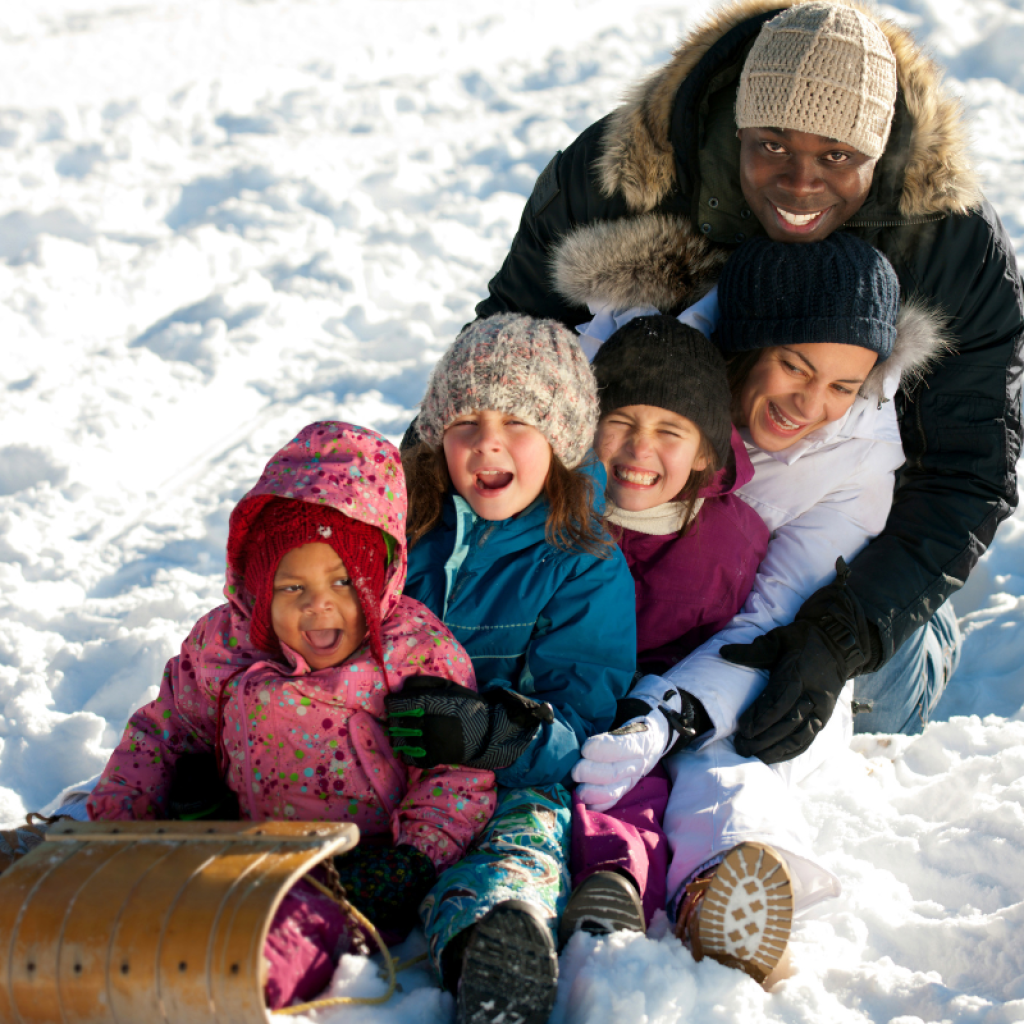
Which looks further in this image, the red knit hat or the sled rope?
the red knit hat

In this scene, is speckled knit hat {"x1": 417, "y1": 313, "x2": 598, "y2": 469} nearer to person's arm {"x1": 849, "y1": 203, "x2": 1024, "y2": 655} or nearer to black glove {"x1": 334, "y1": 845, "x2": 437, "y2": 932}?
person's arm {"x1": 849, "y1": 203, "x2": 1024, "y2": 655}

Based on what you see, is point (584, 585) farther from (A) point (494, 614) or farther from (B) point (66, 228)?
(B) point (66, 228)

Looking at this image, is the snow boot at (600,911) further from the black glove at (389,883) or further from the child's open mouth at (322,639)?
the child's open mouth at (322,639)

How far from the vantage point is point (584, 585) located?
2225mm

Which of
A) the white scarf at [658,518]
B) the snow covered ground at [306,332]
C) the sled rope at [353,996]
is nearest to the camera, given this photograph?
the sled rope at [353,996]

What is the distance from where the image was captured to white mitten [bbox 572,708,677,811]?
6.69 ft

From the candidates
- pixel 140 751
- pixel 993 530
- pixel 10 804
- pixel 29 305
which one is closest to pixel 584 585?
pixel 140 751

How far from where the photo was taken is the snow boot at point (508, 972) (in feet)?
5.08

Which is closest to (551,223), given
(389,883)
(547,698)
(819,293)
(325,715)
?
(819,293)

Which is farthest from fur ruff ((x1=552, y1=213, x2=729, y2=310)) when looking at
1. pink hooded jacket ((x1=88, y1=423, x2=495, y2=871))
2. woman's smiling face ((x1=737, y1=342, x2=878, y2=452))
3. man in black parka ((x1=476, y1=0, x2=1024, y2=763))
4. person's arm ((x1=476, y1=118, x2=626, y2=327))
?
pink hooded jacket ((x1=88, y1=423, x2=495, y2=871))

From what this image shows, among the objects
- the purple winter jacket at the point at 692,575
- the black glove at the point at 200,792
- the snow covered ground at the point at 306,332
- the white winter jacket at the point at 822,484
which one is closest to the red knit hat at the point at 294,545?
the black glove at the point at 200,792

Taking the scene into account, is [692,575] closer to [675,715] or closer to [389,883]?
[675,715]

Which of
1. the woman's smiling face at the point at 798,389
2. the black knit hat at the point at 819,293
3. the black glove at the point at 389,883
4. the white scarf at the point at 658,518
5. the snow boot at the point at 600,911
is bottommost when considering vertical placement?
the snow boot at the point at 600,911

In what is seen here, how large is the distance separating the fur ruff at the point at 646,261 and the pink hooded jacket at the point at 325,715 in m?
0.95
